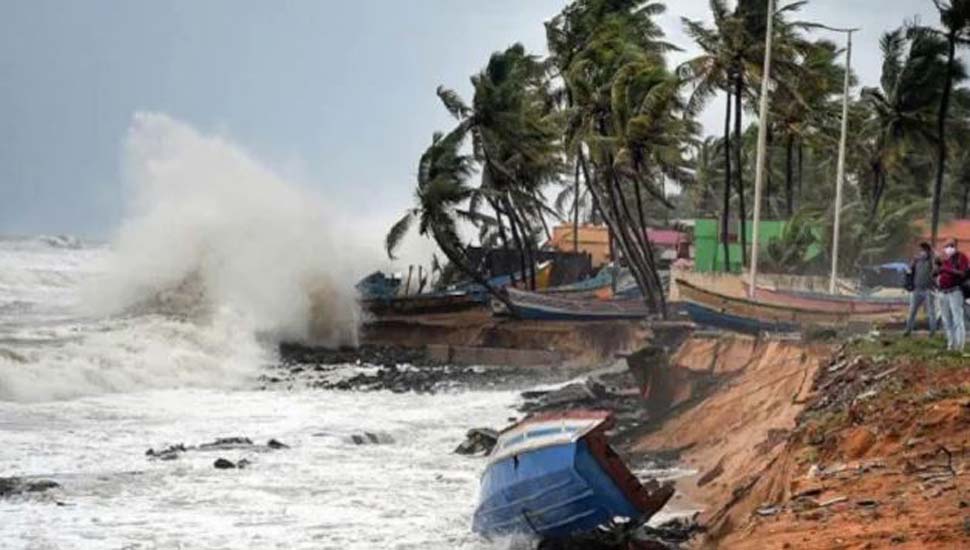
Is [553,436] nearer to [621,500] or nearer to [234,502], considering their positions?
[621,500]

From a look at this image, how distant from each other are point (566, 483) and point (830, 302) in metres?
20.8

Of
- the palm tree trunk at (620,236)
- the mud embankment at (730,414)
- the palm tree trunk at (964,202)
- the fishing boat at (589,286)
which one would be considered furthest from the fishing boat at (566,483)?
the palm tree trunk at (964,202)

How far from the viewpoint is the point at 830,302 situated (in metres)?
31.3

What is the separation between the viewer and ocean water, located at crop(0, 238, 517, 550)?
14289mm

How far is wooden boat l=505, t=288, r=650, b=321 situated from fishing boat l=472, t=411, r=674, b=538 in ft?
85.9

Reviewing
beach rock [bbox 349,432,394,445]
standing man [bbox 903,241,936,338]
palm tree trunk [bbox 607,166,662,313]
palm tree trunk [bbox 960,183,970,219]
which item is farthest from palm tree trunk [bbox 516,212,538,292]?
standing man [bbox 903,241,936,338]

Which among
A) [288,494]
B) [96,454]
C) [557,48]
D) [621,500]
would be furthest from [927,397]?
[557,48]

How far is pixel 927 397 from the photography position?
12336 mm

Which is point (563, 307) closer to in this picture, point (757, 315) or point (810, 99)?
point (757, 315)

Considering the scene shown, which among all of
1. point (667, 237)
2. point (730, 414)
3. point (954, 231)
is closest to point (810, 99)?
point (954, 231)

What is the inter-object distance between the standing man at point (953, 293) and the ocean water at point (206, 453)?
647cm

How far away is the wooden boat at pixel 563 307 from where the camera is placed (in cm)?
3928

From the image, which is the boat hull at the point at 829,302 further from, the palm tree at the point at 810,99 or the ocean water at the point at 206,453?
the palm tree at the point at 810,99

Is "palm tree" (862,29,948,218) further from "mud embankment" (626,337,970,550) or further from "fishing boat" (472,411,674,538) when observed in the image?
"fishing boat" (472,411,674,538)
